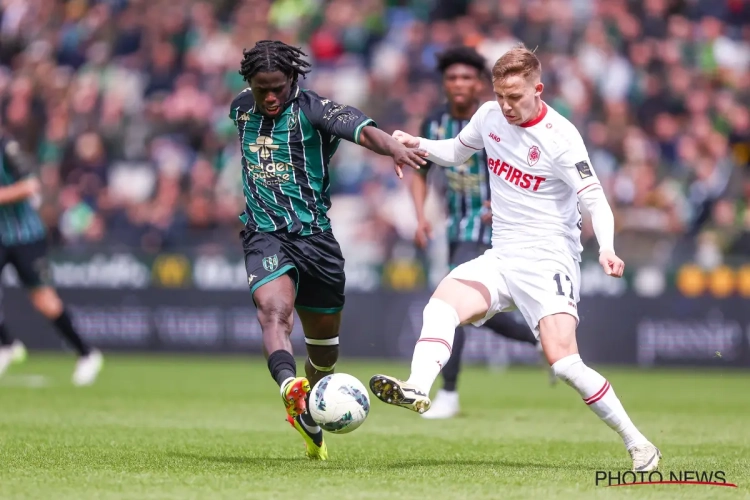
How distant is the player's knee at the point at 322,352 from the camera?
793 centimetres

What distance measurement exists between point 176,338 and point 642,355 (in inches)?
270

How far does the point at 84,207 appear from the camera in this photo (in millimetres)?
20281

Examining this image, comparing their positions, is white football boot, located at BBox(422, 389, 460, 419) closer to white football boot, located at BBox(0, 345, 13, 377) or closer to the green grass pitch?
the green grass pitch

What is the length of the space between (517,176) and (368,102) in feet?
43.1

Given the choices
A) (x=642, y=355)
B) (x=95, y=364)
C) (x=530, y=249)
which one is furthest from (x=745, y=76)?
(x=530, y=249)

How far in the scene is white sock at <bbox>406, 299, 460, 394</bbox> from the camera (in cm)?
690

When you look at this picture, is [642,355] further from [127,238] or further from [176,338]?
[127,238]

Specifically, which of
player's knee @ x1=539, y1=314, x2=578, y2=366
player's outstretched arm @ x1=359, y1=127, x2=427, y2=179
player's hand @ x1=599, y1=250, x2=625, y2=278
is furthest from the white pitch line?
player's hand @ x1=599, y1=250, x2=625, y2=278

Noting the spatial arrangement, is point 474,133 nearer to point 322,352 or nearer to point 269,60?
point 269,60

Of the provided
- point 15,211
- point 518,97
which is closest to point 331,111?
point 518,97

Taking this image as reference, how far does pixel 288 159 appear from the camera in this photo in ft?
25.0

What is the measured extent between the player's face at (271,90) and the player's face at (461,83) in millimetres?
3475

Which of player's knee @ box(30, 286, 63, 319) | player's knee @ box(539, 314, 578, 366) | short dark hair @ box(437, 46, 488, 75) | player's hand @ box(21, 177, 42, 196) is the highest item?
short dark hair @ box(437, 46, 488, 75)

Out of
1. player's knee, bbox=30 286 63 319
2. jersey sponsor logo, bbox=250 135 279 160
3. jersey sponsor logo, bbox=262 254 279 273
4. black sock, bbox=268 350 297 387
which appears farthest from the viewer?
player's knee, bbox=30 286 63 319
